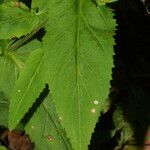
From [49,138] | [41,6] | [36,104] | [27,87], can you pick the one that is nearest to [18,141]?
[49,138]

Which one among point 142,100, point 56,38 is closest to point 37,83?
point 56,38

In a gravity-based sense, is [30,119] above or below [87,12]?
below

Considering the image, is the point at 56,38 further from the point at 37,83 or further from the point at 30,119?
the point at 30,119

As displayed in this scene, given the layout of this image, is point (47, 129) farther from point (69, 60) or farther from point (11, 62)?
point (69, 60)

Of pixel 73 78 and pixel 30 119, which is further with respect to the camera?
pixel 30 119

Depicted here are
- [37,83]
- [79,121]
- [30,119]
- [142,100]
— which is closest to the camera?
[79,121]

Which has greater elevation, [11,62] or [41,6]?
[41,6]
